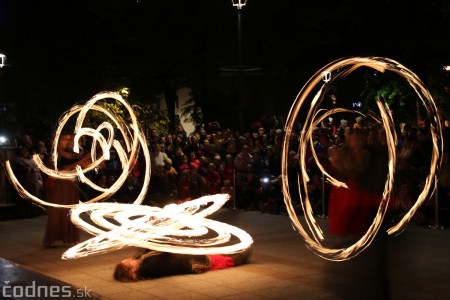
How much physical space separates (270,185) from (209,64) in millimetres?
12966

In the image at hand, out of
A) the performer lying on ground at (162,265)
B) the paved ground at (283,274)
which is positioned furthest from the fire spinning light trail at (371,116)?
the performer lying on ground at (162,265)

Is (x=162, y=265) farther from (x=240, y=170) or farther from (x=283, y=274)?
(x=240, y=170)

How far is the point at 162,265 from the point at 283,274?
152 centimetres

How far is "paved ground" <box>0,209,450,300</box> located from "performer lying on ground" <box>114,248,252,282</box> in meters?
0.12

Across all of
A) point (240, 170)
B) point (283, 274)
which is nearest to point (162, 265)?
point (283, 274)

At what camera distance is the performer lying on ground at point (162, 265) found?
8508mm

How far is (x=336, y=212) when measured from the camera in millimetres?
7473

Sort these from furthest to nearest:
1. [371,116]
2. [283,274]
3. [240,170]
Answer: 1. [240,170]
2. [371,116]
3. [283,274]

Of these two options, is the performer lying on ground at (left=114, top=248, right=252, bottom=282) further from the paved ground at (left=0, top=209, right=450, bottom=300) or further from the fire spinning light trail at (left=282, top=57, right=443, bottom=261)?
the fire spinning light trail at (left=282, top=57, right=443, bottom=261)

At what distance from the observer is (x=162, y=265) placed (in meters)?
8.64

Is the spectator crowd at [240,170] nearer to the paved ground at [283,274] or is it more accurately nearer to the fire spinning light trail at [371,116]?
the paved ground at [283,274]

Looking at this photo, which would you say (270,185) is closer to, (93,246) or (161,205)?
(161,205)

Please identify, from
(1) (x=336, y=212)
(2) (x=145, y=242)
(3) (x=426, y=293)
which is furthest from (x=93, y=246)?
(3) (x=426, y=293)

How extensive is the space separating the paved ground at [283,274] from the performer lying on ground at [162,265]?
119mm
